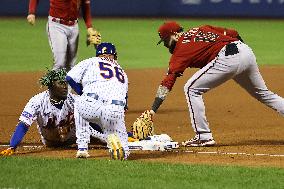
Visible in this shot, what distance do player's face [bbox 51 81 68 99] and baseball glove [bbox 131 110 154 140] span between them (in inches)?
36.6

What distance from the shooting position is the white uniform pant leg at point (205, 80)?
36.1ft

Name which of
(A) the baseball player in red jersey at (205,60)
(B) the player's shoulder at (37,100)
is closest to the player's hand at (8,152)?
(B) the player's shoulder at (37,100)

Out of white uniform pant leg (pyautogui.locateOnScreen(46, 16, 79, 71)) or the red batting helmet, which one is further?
white uniform pant leg (pyautogui.locateOnScreen(46, 16, 79, 71))

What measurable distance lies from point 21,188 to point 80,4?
19.7 feet

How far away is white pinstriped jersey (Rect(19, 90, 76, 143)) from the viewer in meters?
10.5

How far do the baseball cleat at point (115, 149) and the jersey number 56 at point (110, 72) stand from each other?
0.66 metres

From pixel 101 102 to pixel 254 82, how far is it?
2.18 m

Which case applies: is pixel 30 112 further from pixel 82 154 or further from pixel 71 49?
pixel 71 49

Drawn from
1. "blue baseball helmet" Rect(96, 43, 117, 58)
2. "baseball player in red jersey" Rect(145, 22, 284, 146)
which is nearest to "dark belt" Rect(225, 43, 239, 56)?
"baseball player in red jersey" Rect(145, 22, 284, 146)

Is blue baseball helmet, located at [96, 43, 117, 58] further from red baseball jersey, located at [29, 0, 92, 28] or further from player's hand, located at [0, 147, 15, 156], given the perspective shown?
red baseball jersey, located at [29, 0, 92, 28]

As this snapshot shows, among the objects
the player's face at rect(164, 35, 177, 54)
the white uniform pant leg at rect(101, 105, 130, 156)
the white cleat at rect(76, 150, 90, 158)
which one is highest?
the player's face at rect(164, 35, 177, 54)

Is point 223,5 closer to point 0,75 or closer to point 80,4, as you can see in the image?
point 0,75

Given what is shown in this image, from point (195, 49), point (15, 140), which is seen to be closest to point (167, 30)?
point (195, 49)

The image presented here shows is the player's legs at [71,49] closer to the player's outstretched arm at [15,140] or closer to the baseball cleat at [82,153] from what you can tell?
the player's outstretched arm at [15,140]
